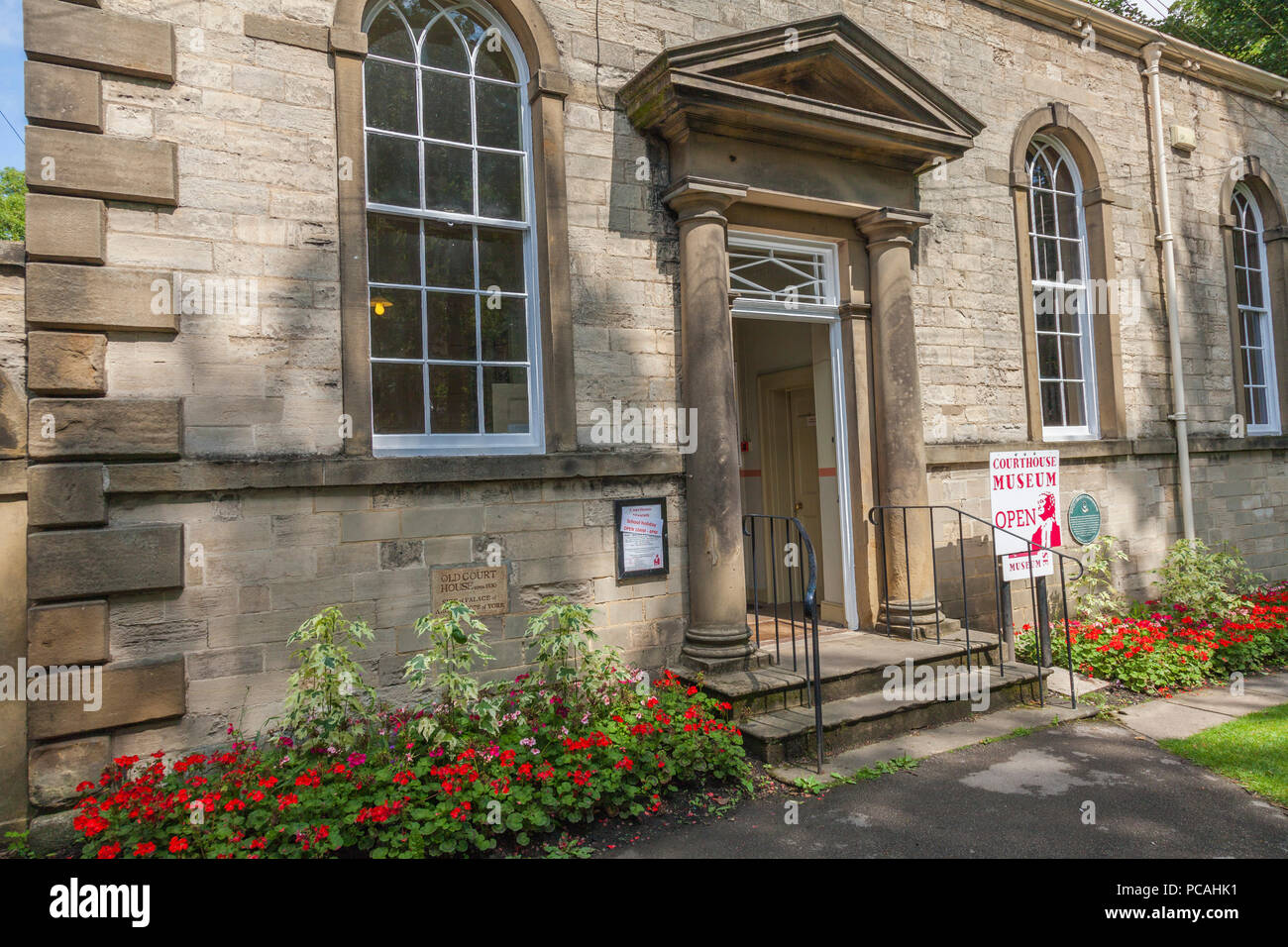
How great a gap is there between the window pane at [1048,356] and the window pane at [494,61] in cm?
594

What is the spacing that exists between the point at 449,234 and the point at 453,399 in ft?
3.66

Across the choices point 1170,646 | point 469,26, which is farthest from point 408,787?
point 1170,646

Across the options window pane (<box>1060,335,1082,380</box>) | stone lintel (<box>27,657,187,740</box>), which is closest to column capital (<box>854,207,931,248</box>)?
window pane (<box>1060,335,1082,380</box>)

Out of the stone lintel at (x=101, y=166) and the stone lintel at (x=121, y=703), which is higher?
the stone lintel at (x=101, y=166)

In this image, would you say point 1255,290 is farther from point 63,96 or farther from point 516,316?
point 63,96

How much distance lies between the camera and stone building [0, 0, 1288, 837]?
13.8ft

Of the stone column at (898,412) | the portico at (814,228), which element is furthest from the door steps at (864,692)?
the stone column at (898,412)

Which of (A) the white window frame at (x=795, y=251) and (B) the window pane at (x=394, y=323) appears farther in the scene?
(A) the white window frame at (x=795, y=251)

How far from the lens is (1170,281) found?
901 cm

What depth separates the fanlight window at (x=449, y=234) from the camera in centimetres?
519

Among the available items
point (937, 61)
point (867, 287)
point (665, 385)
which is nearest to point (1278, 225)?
point (937, 61)

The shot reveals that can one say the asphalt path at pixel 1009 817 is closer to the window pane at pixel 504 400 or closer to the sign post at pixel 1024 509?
the sign post at pixel 1024 509

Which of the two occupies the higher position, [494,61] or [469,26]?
[469,26]

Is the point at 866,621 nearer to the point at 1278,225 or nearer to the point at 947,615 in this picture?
the point at 947,615
